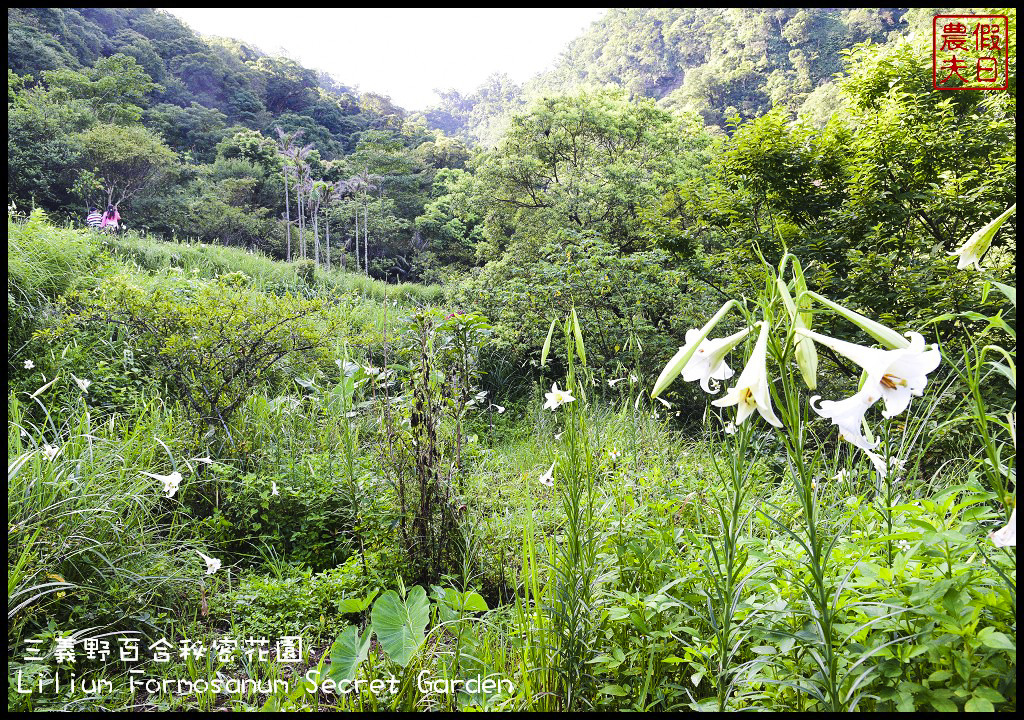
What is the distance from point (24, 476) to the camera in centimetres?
164

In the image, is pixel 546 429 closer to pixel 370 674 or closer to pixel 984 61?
pixel 370 674

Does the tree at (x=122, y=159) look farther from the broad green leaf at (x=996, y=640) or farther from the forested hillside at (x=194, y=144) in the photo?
the broad green leaf at (x=996, y=640)

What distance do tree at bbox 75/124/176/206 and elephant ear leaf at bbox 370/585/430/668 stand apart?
41.4ft

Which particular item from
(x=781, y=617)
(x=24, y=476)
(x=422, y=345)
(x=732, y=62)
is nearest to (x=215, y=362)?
(x=24, y=476)

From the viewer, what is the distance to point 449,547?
1938mm

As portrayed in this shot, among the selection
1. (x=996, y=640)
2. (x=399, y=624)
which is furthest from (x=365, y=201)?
(x=996, y=640)

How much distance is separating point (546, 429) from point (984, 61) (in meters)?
3.84

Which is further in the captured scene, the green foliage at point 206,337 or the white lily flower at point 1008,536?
the green foliage at point 206,337

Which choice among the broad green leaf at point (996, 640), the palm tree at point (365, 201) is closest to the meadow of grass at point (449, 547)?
the broad green leaf at point (996, 640)

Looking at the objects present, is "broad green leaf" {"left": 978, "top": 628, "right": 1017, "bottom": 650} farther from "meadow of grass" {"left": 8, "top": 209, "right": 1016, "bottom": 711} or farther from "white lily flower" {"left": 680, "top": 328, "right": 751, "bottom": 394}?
"white lily flower" {"left": 680, "top": 328, "right": 751, "bottom": 394}

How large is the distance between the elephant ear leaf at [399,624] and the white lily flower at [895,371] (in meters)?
1.05

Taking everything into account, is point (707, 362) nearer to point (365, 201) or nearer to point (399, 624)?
point (399, 624)

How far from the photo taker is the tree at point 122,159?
10.7 metres

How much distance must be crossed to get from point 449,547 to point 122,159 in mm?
13132
